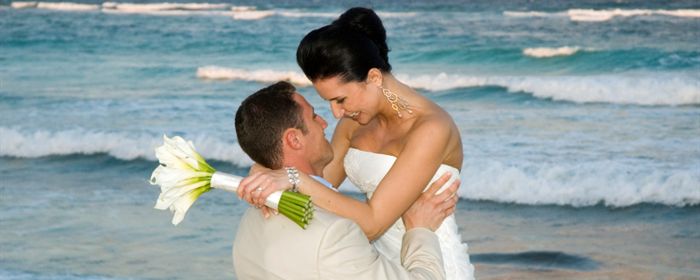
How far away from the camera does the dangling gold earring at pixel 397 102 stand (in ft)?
13.5

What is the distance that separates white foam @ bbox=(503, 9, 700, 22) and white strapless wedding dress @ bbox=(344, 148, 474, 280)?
24.3 m

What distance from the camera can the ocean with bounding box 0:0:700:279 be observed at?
27.4 feet

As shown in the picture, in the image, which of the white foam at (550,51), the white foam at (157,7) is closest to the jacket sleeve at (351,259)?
the white foam at (550,51)

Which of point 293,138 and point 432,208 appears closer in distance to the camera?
point 293,138

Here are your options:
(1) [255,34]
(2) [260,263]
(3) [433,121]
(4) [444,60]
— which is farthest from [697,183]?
(1) [255,34]

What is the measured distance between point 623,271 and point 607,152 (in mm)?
4777

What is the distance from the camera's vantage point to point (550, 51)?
73.4 ft

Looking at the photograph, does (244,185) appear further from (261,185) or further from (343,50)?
(343,50)

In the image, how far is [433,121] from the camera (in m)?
4.07

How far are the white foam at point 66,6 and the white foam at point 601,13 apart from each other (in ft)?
43.0

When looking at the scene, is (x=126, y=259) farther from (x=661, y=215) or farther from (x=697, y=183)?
(x=697, y=183)

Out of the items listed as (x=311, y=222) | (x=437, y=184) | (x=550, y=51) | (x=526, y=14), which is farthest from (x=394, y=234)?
(x=526, y=14)

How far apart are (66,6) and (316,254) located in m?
36.0

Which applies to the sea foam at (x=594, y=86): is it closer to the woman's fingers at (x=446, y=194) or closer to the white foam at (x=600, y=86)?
the white foam at (x=600, y=86)
